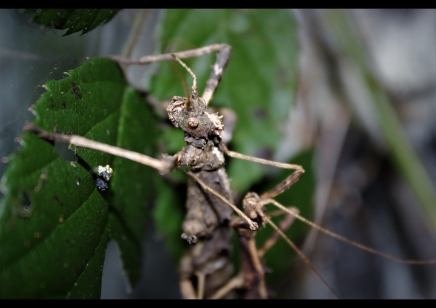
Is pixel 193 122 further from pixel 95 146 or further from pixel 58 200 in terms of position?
pixel 58 200

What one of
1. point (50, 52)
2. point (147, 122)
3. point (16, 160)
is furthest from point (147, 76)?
point (16, 160)

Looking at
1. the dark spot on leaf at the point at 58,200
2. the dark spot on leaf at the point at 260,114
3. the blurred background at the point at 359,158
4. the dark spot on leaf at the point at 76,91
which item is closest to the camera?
the dark spot on leaf at the point at 58,200

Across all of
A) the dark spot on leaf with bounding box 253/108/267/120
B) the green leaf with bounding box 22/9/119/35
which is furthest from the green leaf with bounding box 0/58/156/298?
the dark spot on leaf with bounding box 253/108/267/120

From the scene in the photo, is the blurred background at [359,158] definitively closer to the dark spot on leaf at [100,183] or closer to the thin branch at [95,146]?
the dark spot on leaf at [100,183]

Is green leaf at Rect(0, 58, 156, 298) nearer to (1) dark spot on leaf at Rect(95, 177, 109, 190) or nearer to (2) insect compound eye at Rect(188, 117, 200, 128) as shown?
(1) dark spot on leaf at Rect(95, 177, 109, 190)

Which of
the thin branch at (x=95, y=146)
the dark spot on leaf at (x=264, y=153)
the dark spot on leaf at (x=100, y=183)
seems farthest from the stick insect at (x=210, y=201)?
the dark spot on leaf at (x=264, y=153)

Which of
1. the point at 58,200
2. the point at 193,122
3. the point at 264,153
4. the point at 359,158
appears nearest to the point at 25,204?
the point at 58,200
